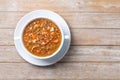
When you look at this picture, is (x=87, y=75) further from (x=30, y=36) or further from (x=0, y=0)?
(x=0, y=0)

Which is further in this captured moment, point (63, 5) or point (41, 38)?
point (63, 5)

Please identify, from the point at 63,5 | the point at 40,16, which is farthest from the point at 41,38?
the point at 63,5

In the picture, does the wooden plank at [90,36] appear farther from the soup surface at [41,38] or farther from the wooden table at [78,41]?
the soup surface at [41,38]

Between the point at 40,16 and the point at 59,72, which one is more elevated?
the point at 40,16

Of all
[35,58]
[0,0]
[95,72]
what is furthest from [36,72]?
[0,0]

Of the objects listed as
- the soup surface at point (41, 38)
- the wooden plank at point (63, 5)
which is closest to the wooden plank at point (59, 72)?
the soup surface at point (41, 38)

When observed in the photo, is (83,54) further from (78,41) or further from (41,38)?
(41,38)
